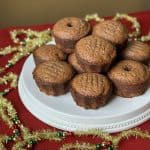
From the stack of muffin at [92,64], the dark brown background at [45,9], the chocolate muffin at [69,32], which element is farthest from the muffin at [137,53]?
the dark brown background at [45,9]

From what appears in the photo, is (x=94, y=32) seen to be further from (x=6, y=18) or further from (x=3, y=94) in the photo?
(x=6, y=18)

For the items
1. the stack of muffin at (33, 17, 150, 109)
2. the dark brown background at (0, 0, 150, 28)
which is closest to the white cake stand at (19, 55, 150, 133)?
the stack of muffin at (33, 17, 150, 109)

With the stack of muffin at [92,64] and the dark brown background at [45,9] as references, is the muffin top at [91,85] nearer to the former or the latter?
the stack of muffin at [92,64]

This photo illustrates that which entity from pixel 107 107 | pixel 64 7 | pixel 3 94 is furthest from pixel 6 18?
pixel 107 107

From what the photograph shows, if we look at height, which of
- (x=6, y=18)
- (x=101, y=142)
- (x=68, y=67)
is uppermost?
(x=68, y=67)

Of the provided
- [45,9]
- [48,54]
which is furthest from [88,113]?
[45,9]

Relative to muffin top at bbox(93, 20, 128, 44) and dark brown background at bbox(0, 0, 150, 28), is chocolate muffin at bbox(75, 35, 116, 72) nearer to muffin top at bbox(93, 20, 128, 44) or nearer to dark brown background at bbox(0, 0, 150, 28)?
muffin top at bbox(93, 20, 128, 44)
